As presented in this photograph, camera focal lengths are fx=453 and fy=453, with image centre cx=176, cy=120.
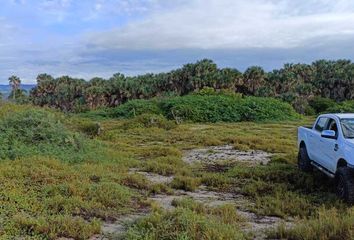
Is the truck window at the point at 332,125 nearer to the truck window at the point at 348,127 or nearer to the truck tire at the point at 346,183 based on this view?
the truck window at the point at 348,127

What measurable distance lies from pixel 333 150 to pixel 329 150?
0.30m

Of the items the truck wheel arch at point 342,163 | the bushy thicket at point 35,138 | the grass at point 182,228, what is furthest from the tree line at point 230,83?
the grass at point 182,228

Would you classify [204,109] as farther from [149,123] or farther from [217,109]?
[149,123]

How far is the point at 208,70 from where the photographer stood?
2247 inches

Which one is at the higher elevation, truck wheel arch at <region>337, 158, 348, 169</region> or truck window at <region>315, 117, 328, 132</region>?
truck window at <region>315, 117, 328, 132</region>

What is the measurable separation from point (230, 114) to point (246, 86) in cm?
2233

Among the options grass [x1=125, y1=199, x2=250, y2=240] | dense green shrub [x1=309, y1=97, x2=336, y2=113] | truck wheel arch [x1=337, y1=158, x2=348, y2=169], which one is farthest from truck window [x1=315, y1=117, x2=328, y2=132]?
dense green shrub [x1=309, y1=97, x2=336, y2=113]

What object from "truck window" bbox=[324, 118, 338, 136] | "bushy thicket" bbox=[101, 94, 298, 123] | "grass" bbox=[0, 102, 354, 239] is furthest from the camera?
"bushy thicket" bbox=[101, 94, 298, 123]

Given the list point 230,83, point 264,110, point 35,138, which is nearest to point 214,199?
point 35,138

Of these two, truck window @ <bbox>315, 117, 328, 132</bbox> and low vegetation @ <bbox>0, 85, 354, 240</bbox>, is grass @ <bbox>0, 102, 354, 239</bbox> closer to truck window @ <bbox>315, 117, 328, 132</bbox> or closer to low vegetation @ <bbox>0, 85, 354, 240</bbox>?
low vegetation @ <bbox>0, 85, 354, 240</bbox>

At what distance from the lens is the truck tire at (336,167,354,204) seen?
844 cm

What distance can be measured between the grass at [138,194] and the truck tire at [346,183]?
190 millimetres

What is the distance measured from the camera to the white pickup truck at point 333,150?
858 cm

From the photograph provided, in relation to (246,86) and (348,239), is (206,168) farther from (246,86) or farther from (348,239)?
(246,86)
